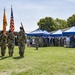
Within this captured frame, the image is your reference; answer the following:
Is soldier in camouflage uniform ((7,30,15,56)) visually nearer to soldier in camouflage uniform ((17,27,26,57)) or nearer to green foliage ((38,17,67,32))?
soldier in camouflage uniform ((17,27,26,57))

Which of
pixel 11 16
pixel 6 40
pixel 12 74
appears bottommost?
pixel 12 74

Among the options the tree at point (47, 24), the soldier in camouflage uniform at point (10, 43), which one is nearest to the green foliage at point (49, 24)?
the tree at point (47, 24)

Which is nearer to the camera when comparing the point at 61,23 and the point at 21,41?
the point at 21,41

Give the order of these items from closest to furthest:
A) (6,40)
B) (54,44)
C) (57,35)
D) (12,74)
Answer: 1. (12,74)
2. (6,40)
3. (57,35)
4. (54,44)

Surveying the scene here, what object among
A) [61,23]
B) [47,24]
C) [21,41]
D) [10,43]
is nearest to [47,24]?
[47,24]

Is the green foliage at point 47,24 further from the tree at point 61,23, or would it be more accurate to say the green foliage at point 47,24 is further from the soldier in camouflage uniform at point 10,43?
the soldier in camouflage uniform at point 10,43

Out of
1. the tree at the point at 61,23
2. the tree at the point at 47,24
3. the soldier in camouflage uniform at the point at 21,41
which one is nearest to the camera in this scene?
the soldier in camouflage uniform at the point at 21,41

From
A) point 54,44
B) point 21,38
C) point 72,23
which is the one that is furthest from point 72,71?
point 72,23

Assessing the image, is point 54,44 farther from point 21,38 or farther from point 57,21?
point 57,21

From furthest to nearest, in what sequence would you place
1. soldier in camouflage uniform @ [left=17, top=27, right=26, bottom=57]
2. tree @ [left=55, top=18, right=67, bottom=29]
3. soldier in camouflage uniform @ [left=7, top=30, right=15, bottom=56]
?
1. tree @ [left=55, top=18, right=67, bottom=29]
2. soldier in camouflage uniform @ [left=7, top=30, right=15, bottom=56]
3. soldier in camouflage uniform @ [left=17, top=27, right=26, bottom=57]

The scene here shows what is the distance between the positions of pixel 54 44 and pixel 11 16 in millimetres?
9659

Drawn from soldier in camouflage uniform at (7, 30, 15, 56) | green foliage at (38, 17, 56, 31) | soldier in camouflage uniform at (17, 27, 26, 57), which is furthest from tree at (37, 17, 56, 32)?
soldier in camouflage uniform at (17, 27, 26, 57)

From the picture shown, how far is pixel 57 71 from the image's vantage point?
11.4m

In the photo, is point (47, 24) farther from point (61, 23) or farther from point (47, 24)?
point (61, 23)
